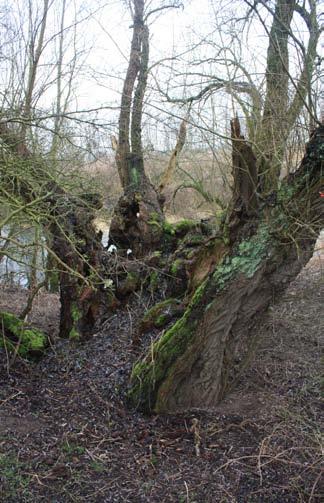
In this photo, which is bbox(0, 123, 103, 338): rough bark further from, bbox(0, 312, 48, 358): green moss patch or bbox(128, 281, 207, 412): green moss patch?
bbox(128, 281, 207, 412): green moss patch

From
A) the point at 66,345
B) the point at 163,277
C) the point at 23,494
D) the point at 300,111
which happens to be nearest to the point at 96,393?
the point at 66,345

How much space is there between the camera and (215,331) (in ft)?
13.2

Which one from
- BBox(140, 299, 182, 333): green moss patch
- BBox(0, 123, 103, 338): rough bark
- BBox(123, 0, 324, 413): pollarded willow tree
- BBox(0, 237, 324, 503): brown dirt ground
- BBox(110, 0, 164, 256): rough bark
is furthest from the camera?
BBox(110, 0, 164, 256): rough bark

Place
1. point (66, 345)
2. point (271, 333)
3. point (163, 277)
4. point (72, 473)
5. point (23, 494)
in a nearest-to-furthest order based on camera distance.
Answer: point (23, 494) < point (72, 473) < point (66, 345) < point (163, 277) < point (271, 333)

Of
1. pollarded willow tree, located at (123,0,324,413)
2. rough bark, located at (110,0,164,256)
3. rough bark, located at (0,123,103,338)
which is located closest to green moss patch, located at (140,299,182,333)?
pollarded willow tree, located at (123,0,324,413)

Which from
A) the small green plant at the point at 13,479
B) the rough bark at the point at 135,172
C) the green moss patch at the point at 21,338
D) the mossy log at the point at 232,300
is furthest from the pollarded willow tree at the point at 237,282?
the rough bark at the point at 135,172

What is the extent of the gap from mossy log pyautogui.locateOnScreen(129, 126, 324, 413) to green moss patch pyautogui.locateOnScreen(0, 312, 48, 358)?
1246mm

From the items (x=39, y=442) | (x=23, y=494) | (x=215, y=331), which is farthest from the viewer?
(x=215, y=331)

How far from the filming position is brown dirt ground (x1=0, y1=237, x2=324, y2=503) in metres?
3.17

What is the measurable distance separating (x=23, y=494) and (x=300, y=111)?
4569 mm

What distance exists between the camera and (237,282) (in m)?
3.86

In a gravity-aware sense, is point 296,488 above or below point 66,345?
below

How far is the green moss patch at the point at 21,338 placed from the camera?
4784 millimetres

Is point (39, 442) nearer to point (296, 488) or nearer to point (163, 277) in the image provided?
point (296, 488)
